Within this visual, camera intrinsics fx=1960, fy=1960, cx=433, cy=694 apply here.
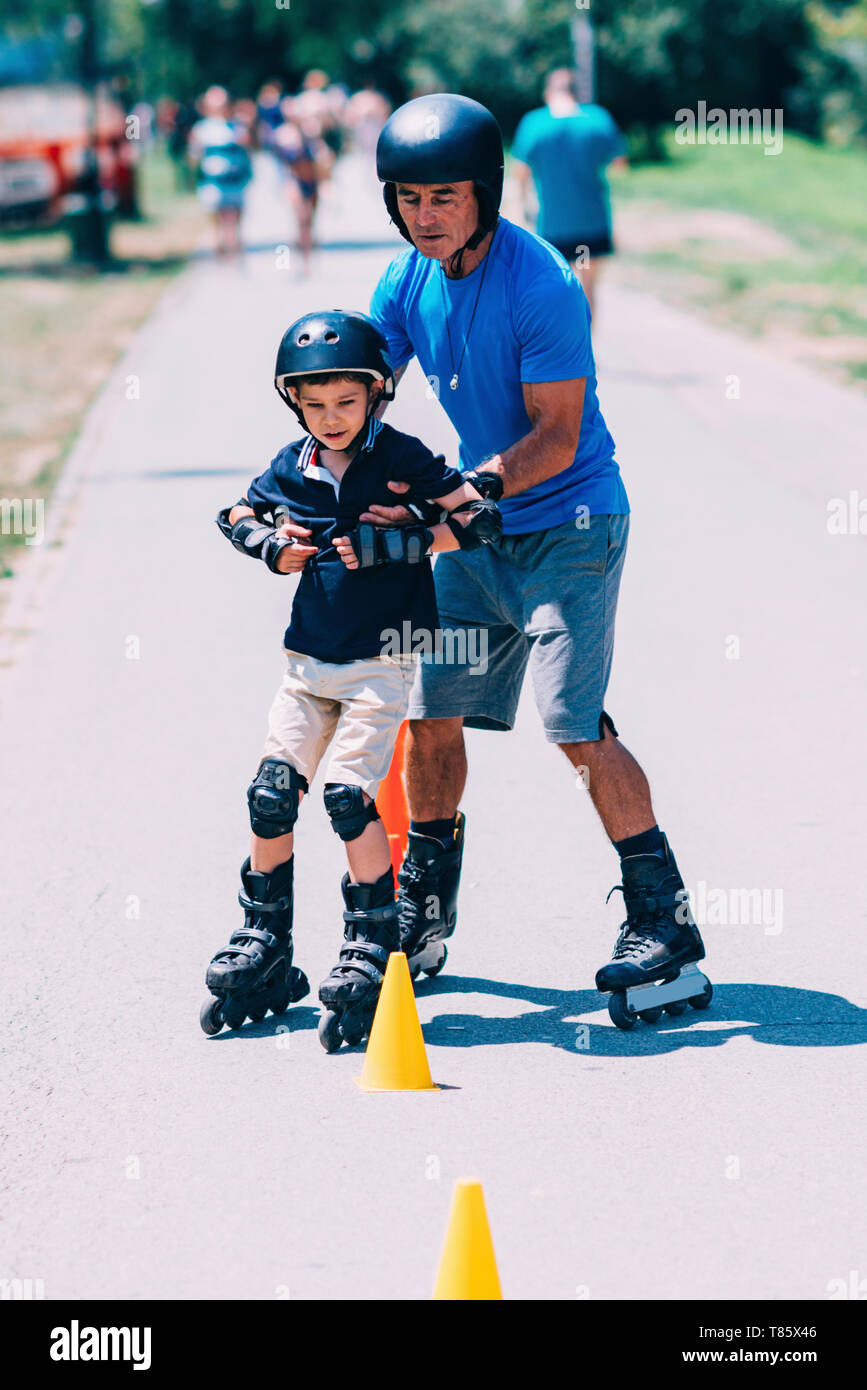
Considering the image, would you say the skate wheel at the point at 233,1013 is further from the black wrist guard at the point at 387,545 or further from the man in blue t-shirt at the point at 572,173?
the man in blue t-shirt at the point at 572,173

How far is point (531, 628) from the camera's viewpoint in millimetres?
4777

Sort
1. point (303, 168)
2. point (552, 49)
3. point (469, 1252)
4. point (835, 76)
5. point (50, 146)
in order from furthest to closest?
1. point (552, 49)
2. point (835, 76)
3. point (50, 146)
4. point (303, 168)
5. point (469, 1252)

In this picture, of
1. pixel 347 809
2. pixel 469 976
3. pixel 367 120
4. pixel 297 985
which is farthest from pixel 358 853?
pixel 367 120

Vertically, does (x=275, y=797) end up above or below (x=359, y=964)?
above

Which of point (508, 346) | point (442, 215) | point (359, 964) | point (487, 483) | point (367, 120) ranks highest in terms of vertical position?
point (367, 120)

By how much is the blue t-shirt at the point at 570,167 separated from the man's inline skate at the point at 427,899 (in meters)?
9.52

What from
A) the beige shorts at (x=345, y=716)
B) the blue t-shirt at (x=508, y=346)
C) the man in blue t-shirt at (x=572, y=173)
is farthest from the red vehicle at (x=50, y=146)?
the beige shorts at (x=345, y=716)

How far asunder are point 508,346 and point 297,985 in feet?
5.32

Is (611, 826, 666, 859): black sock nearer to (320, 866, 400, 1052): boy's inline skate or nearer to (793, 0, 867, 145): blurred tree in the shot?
(320, 866, 400, 1052): boy's inline skate

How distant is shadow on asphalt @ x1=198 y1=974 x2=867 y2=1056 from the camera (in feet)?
15.0

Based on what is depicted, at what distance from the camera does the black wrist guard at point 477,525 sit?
4457 millimetres

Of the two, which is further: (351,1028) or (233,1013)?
(233,1013)

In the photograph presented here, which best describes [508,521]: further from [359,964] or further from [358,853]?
[359,964]

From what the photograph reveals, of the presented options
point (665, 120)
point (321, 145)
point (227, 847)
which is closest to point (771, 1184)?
point (227, 847)
